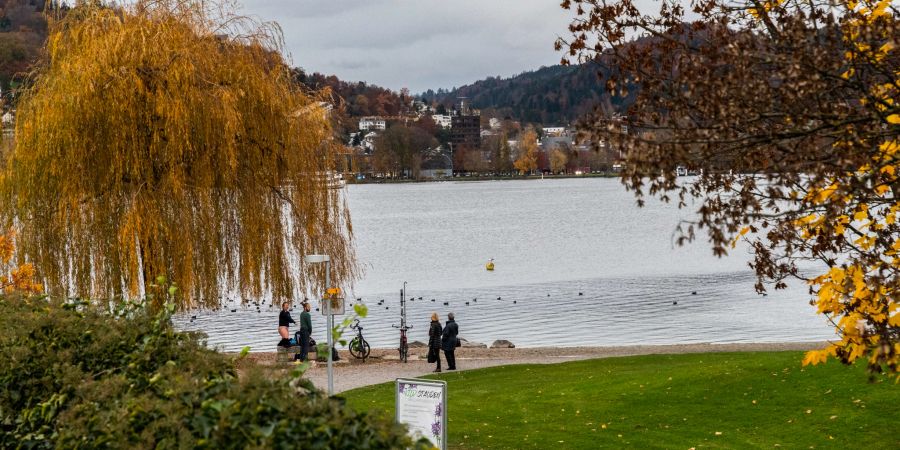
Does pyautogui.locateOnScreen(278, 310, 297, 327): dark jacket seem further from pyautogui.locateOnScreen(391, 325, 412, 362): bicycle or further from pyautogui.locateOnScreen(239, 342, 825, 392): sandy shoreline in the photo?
pyautogui.locateOnScreen(391, 325, 412, 362): bicycle

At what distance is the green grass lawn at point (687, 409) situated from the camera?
1403cm

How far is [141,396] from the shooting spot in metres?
4.69

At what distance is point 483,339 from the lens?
115 ft

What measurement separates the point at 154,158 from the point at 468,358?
1021cm

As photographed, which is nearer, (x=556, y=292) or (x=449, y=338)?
(x=449, y=338)

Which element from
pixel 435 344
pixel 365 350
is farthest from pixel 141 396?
pixel 365 350

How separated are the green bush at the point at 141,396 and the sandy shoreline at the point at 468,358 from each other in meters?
14.8

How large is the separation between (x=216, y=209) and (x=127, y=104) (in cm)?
295

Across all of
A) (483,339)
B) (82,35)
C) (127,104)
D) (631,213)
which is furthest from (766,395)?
(631,213)

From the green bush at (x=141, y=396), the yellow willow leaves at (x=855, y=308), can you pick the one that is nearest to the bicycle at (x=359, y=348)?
A: the yellow willow leaves at (x=855, y=308)

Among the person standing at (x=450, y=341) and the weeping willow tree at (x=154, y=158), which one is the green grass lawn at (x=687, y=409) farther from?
the weeping willow tree at (x=154, y=158)

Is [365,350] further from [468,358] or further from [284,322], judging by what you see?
[468,358]

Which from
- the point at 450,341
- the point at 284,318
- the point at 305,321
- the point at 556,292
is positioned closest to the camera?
the point at 450,341

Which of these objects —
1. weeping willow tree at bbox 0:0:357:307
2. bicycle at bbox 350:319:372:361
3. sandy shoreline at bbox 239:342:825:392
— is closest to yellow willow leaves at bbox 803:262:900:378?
sandy shoreline at bbox 239:342:825:392
